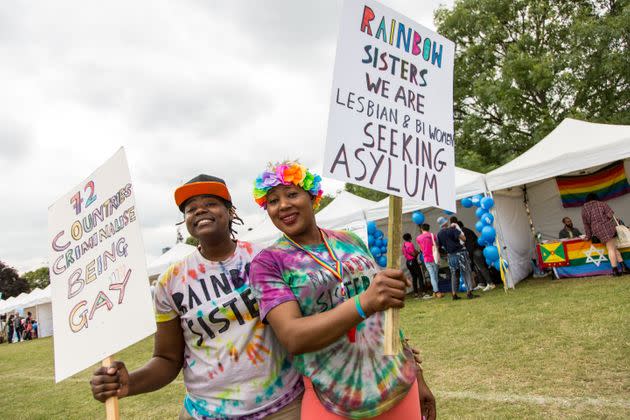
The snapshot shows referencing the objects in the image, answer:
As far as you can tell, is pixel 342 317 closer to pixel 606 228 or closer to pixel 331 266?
pixel 331 266

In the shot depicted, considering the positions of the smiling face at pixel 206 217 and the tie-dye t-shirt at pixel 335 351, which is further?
the smiling face at pixel 206 217

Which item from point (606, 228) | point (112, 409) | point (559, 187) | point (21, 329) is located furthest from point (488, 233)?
point (21, 329)

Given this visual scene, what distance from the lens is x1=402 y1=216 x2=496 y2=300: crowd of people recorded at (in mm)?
9156

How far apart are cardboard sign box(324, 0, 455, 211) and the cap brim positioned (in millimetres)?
746

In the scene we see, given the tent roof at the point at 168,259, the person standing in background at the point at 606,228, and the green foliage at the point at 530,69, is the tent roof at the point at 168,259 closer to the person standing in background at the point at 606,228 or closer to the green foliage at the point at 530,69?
the green foliage at the point at 530,69

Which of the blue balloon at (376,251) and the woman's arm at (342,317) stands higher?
the woman's arm at (342,317)

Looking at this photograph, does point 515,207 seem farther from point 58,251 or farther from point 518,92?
point 58,251

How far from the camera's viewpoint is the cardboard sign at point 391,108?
4.90 feet

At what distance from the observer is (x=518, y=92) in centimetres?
1617

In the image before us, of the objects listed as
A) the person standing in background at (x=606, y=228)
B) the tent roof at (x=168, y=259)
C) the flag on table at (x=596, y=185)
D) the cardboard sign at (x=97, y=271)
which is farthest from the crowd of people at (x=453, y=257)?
the tent roof at (x=168, y=259)

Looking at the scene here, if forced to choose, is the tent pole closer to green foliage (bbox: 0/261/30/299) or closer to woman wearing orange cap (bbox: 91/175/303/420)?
woman wearing orange cap (bbox: 91/175/303/420)

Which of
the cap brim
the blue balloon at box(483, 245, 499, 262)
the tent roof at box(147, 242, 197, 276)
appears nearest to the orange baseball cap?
the cap brim

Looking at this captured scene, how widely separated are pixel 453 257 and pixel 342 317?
333 inches

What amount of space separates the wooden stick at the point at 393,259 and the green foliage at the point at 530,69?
51.5ft
